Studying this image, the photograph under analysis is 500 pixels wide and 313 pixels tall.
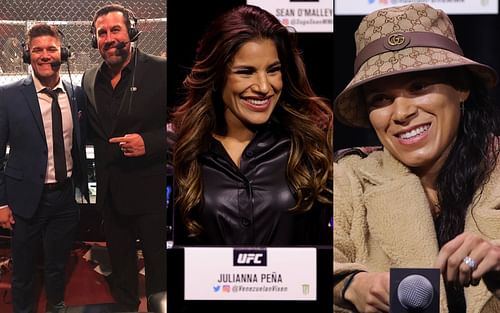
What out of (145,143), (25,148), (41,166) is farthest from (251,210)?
(25,148)

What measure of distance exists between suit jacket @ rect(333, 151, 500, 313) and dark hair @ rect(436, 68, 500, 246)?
0.06 metres

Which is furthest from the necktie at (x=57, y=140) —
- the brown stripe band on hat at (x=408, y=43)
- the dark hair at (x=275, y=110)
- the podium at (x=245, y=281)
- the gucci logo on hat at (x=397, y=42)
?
the gucci logo on hat at (x=397, y=42)

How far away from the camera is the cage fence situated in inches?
168

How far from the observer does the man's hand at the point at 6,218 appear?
430 cm

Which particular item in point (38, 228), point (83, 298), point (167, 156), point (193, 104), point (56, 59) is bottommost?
point (83, 298)

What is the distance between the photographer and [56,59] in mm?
4301

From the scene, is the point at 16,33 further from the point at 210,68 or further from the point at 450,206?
the point at 450,206

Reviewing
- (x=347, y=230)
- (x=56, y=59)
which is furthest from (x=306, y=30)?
(x=56, y=59)

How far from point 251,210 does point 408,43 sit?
140cm

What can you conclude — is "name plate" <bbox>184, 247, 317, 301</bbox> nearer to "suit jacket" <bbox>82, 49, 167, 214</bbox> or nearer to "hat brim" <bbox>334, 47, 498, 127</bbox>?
"suit jacket" <bbox>82, 49, 167, 214</bbox>

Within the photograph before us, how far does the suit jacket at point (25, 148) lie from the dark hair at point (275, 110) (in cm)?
63

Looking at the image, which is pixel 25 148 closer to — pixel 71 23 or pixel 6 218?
pixel 6 218

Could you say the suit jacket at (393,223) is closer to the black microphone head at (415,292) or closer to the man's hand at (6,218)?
the black microphone head at (415,292)

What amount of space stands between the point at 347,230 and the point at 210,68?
131 cm
